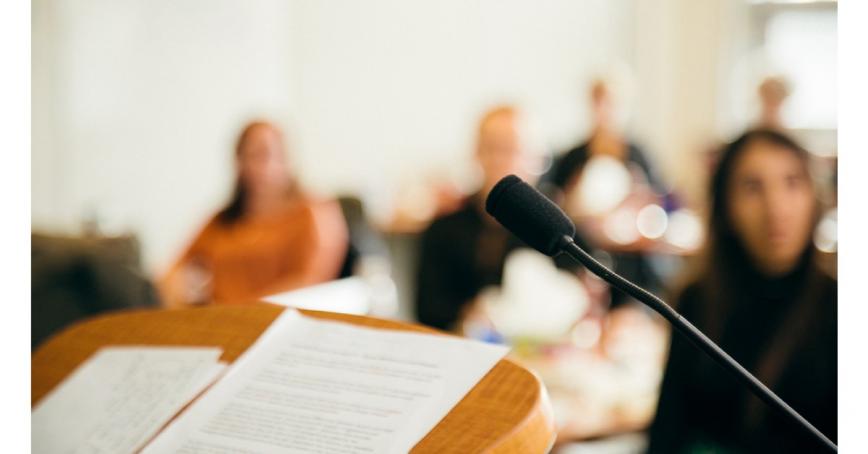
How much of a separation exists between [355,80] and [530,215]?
5034 mm

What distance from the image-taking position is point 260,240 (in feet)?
10.0

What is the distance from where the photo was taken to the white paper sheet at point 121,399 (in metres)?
0.77

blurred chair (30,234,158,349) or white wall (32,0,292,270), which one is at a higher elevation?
white wall (32,0,292,270)

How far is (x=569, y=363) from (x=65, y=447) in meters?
1.63

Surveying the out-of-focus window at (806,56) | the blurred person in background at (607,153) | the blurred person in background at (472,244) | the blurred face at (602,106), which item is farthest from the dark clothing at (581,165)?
the blurred person in background at (472,244)

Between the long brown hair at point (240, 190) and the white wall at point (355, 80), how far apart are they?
5.14 ft

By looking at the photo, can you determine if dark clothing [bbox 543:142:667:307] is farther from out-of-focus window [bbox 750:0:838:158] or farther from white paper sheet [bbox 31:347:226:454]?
white paper sheet [bbox 31:347:226:454]

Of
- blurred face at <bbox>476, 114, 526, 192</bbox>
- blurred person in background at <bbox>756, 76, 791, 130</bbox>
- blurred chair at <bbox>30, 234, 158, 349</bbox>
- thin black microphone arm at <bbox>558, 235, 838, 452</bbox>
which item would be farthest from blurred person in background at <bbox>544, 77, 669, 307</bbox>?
thin black microphone arm at <bbox>558, 235, 838, 452</bbox>

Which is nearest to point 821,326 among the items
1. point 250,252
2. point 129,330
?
point 129,330

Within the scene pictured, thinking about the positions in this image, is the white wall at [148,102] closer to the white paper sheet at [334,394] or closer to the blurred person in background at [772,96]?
the blurred person in background at [772,96]

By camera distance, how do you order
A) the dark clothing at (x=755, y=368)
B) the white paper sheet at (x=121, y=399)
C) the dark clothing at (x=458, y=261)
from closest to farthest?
the white paper sheet at (x=121, y=399) → the dark clothing at (x=755, y=368) → the dark clothing at (x=458, y=261)

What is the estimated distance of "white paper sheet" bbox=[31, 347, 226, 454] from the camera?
766 mm
